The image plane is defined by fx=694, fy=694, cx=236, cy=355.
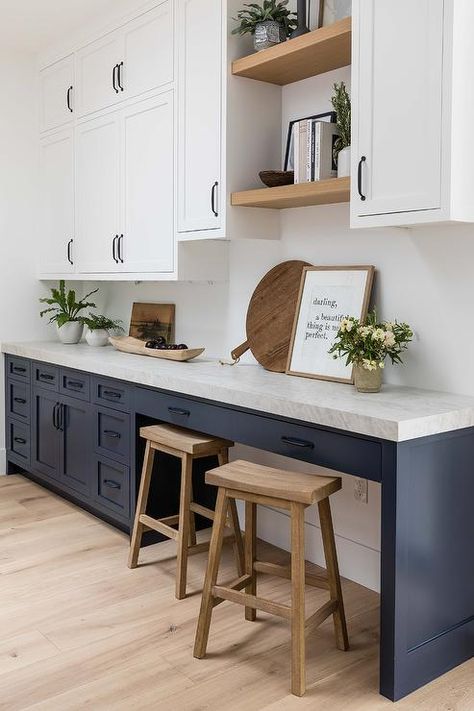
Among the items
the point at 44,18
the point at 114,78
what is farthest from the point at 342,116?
the point at 44,18

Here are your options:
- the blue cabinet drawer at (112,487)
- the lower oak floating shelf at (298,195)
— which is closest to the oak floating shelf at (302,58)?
the lower oak floating shelf at (298,195)

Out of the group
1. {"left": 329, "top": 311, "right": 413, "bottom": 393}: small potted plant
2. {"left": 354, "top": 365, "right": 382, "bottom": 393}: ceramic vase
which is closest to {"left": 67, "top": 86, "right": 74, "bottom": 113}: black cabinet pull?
{"left": 329, "top": 311, "right": 413, "bottom": 393}: small potted plant

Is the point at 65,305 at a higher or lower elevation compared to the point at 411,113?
lower

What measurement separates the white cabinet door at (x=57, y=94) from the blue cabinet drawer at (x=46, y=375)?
1502 mm

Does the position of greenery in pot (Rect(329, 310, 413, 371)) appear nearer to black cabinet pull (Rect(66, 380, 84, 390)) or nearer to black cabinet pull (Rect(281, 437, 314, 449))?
black cabinet pull (Rect(281, 437, 314, 449))

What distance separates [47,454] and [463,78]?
9.73 feet

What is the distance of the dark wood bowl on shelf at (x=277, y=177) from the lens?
9.40 ft

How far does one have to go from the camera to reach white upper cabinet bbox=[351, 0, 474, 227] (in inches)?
83.2

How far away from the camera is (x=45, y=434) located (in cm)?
403

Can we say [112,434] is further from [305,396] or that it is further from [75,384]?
[305,396]

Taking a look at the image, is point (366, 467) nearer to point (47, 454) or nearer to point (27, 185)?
point (47, 454)

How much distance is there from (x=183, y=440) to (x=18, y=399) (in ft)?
6.34

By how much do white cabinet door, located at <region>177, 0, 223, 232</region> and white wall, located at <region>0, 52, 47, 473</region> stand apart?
1.73 m

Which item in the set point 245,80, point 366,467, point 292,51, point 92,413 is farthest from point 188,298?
point 366,467
